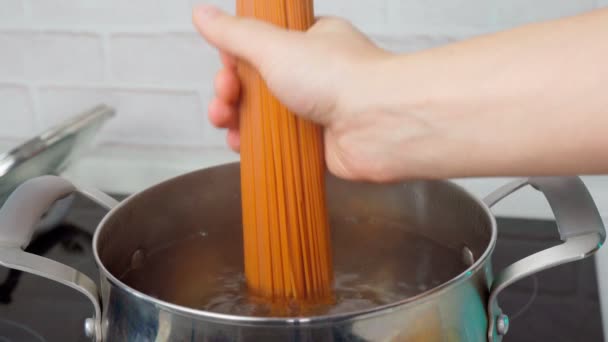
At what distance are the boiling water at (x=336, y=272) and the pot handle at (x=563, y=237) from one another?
0.10m

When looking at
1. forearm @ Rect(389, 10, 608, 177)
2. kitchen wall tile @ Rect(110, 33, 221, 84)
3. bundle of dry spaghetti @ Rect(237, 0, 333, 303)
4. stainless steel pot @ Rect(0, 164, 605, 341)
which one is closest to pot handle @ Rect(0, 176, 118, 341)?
stainless steel pot @ Rect(0, 164, 605, 341)

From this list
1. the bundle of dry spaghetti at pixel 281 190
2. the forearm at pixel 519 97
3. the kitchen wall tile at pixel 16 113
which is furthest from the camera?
the kitchen wall tile at pixel 16 113

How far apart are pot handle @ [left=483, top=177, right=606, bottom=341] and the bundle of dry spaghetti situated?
5.0 inches

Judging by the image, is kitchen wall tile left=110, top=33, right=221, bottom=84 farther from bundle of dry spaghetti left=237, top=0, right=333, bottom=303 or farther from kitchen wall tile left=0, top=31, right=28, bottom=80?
bundle of dry spaghetti left=237, top=0, right=333, bottom=303

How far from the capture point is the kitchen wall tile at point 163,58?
0.83 metres

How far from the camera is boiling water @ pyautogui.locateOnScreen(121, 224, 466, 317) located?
0.52 metres

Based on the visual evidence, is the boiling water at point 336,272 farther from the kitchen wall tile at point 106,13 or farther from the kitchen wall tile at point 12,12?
the kitchen wall tile at point 12,12

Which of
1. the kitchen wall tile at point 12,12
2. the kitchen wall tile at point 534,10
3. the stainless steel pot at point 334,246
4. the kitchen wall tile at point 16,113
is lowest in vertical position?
the kitchen wall tile at point 16,113

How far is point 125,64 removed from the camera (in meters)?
0.86

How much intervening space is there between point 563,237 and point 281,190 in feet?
0.60

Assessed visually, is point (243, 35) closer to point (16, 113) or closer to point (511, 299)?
point (511, 299)

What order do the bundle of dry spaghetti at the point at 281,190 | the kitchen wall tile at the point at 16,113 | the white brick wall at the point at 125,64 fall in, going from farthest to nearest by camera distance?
the kitchen wall tile at the point at 16,113, the white brick wall at the point at 125,64, the bundle of dry spaghetti at the point at 281,190

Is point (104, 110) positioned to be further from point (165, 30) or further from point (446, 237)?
point (446, 237)

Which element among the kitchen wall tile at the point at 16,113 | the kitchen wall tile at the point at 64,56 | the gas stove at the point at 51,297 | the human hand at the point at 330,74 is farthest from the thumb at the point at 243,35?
the kitchen wall tile at the point at 16,113
